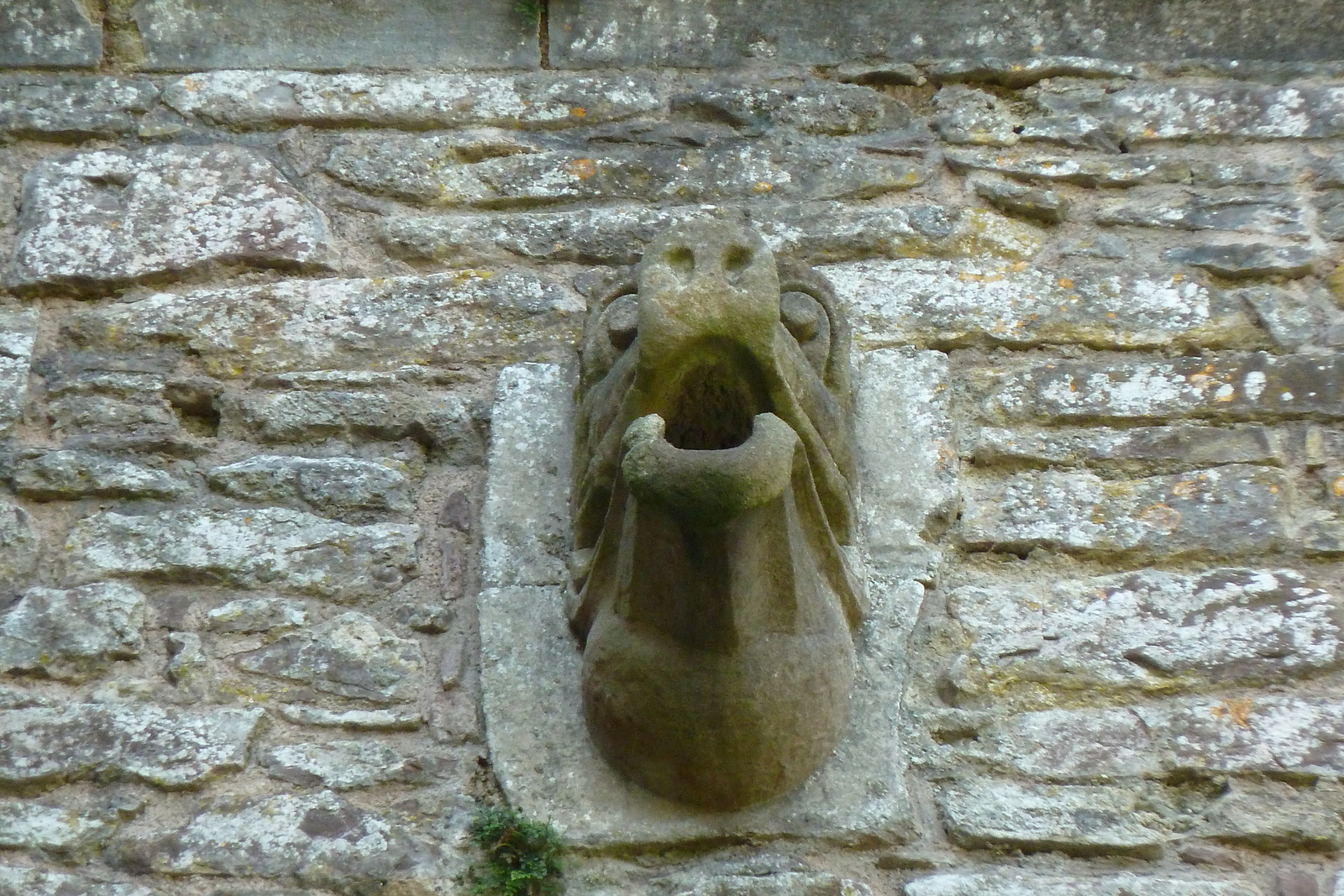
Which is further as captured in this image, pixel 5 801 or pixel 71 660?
pixel 71 660

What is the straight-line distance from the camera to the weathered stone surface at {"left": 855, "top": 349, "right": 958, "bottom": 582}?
2090 millimetres

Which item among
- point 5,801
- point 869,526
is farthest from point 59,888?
point 869,526

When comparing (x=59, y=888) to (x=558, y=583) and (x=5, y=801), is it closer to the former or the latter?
(x=5, y=801)

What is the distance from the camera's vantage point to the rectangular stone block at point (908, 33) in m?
2.72

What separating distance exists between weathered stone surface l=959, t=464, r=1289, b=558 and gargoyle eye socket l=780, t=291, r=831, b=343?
1.48 feet

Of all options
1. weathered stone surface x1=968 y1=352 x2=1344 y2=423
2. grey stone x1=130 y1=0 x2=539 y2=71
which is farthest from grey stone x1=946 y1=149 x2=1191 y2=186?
grey stone x1=130 y1=0 x2=539 y2=71

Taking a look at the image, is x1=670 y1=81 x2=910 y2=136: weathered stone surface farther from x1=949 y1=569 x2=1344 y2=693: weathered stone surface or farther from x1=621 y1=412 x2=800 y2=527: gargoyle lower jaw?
x1=621 y1=412 x2=800 y2=527: gargoyle lower jaw

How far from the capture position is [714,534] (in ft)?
5.18

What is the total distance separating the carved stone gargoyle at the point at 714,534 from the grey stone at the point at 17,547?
0.90 metres

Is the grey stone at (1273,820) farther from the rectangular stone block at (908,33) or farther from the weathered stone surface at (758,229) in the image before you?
the rectangular stone block at (908,33)

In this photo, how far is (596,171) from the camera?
2535 mm

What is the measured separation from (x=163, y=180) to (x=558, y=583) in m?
1.17

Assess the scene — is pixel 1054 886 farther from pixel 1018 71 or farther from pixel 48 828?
pixel 1018 71

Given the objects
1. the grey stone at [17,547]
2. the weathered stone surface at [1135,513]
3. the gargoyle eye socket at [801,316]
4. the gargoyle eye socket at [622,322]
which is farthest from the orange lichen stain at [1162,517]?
the grey stone at [17,547]
